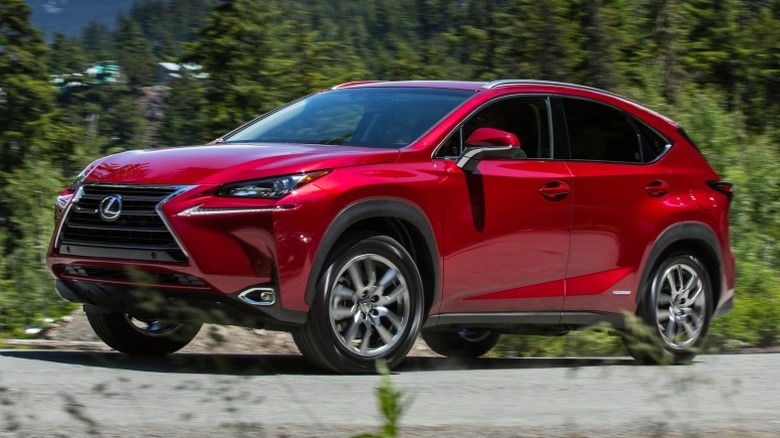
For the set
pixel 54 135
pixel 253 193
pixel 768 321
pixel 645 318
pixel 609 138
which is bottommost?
pixel 54 135

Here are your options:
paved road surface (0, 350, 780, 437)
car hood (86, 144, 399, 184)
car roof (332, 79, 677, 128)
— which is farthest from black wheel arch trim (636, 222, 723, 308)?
car hood (86, 144, 399, 184)

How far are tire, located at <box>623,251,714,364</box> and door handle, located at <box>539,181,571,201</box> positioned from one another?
1.08m

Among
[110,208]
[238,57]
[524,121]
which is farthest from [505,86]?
[238,57]

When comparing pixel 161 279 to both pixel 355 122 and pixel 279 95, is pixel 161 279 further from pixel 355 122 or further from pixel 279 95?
pixel 279 95

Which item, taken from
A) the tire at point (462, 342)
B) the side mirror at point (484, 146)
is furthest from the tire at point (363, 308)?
the tire at point (462, 342)

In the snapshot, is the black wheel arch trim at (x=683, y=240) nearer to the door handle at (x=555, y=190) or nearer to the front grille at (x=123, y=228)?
the door handle at (x=555, y=190)

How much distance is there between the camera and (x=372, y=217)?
6.88 m

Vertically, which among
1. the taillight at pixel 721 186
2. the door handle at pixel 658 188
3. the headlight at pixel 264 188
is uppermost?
the headlight at pixel 264 188

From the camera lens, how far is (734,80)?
5744cm

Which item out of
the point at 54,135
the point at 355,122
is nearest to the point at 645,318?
the point at 355,122

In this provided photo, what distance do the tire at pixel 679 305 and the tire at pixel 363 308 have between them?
6.70 ft

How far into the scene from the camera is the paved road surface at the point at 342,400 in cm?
485

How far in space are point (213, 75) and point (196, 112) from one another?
10.7 ft

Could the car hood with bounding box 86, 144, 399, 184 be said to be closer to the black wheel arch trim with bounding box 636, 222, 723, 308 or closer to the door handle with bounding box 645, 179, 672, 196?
the door handle with bounding box 645, 179, 672, 196
